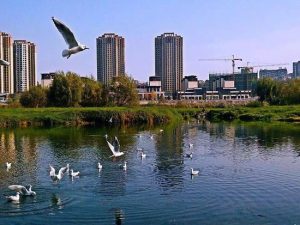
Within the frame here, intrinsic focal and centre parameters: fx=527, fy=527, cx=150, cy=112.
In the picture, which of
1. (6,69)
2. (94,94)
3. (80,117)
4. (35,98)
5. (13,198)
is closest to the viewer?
(13,198)

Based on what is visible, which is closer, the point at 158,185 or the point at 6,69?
the point at 158,185

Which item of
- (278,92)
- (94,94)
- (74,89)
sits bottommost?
(94,94)

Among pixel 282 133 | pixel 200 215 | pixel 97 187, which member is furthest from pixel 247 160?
pixel 282 133

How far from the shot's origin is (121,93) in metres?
89.7

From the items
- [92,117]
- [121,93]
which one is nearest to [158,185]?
[92,117]

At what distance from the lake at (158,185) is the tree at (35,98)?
166 feet

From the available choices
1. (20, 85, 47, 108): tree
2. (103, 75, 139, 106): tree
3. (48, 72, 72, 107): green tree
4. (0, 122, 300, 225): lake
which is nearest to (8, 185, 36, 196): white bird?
(0, 122, 300, 225): lake

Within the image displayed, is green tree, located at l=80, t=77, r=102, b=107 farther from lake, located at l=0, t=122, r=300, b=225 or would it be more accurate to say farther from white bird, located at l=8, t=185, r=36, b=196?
white bird, located at l=8, t=185, r=36, b=196

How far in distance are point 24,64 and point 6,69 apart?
318 inches

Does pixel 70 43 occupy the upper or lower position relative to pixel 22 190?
upper

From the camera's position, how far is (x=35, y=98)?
9000 centimetres

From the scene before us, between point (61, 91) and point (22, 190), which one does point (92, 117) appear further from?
point (22, 190)

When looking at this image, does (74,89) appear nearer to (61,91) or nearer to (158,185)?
(61,91)

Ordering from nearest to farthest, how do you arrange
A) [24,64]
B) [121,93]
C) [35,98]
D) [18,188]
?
[18,188] < [121,93] < [35,98] < [24,64]
